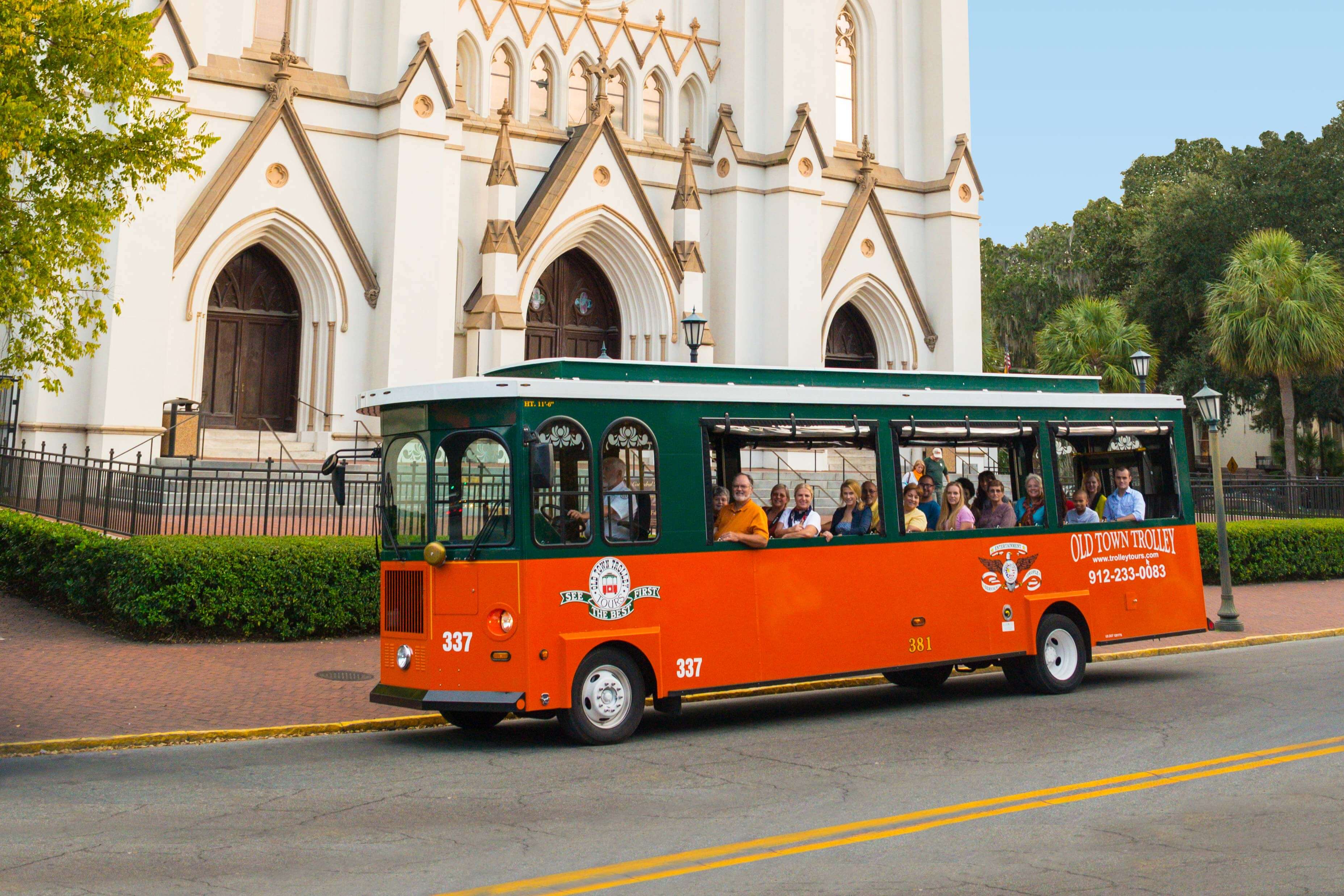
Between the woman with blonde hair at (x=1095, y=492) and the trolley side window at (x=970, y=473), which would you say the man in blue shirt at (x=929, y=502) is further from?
the woman with blonde hair at (x=1095, y=492)

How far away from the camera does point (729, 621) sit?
33.6 ft

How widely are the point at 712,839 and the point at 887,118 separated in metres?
30.1

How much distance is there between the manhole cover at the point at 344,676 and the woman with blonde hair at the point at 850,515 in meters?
4.96

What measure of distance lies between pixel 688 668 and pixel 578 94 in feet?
74.9

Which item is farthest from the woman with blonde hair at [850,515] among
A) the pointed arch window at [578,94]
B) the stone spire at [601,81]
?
the pointed arch window at [578,94]

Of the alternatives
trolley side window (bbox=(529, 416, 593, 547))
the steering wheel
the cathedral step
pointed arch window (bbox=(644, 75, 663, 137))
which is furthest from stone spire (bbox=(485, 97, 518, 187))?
the steering wheel

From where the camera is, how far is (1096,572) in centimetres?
1266

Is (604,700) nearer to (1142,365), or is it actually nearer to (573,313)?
(1142,365)

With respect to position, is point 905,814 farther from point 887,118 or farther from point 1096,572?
point 887,118

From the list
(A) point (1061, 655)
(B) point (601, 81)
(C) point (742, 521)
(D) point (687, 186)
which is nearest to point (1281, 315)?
(D) point (687, 186)

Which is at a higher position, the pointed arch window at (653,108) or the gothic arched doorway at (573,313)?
the pointed arch window at (653,108)

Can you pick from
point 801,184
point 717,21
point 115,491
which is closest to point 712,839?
point 115,491

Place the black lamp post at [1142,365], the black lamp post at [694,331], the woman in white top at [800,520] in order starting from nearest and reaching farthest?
the woman in white top at [800,520] < the black lamp post at [1142,365] < the black lamp post at [694,331]

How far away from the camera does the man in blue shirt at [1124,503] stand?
1288 cm
